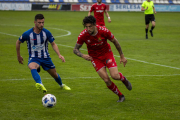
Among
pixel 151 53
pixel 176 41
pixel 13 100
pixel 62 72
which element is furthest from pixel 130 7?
pixel 13 100

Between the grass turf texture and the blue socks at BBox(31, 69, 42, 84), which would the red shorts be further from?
the blue socks at BBox(31, 69, 42, 84)

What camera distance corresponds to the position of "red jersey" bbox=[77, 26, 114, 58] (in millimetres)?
6234

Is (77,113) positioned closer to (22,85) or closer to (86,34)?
(86,34)

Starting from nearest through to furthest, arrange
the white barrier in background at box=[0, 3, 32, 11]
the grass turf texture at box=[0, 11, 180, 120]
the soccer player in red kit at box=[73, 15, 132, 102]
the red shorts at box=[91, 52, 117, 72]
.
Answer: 1. the grass turf texture at box=[0, 11, 180, 120]
2. the soccer player in red kit at box=[73, 15, 132, 102]
3. the red shorts at box=[91, 52, 117, 72]
4. the white barrier in background at box=[0, 3, 32, 11]

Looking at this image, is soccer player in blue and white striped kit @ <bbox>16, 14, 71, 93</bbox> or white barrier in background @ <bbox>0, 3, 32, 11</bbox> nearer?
soccer player in blue and white striped kit @ <bbox>16, 14, 71, 93</bbox>

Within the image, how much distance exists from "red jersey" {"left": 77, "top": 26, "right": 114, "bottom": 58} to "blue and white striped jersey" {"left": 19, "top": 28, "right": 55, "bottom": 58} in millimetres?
932

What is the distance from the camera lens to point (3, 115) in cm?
545

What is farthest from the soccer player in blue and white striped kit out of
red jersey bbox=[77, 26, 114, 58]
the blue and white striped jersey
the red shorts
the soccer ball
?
the soccer ball

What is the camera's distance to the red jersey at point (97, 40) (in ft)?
20.5

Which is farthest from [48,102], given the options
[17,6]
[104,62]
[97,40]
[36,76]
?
[17,6]

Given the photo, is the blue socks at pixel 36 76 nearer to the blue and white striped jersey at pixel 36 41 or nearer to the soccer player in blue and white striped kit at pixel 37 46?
the soccer player in blue and white striped kit at pixel 37 46

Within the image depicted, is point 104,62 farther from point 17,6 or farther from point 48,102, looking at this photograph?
point 17,6

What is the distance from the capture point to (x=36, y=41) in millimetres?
6688

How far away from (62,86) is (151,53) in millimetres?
6412
